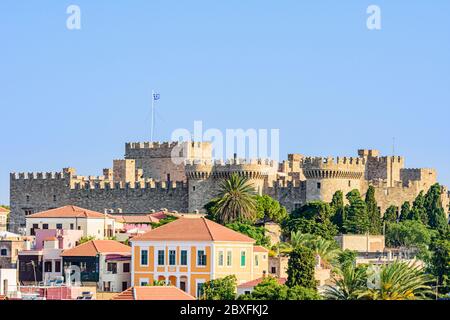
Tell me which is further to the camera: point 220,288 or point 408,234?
point 408,234

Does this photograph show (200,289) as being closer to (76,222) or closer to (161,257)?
(161,257)

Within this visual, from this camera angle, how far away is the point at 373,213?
55.6 m

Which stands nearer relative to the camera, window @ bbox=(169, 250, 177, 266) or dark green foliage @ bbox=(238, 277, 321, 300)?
dark green foliage @ bbox=(238, 277, 321, 300)

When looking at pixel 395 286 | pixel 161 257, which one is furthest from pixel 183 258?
pixel 395 286

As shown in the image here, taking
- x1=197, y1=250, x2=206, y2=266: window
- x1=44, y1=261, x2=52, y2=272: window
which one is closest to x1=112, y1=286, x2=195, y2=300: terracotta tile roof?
x1=197, y1=250, x2=206, y2=266: window

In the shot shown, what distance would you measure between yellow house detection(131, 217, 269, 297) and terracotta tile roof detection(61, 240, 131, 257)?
1.82m

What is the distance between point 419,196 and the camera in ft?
192

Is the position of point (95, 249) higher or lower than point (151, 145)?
lower

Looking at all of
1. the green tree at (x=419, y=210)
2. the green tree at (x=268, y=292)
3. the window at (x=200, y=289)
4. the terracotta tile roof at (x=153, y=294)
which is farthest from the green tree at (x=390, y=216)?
the terracotta tile roof at (x=153, y=294)

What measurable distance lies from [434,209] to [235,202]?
9.23 meters

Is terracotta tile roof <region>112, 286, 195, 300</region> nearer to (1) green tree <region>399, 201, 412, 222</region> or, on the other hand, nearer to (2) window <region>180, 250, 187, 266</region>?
(2) window <region>180, 250, 187, 266</region>

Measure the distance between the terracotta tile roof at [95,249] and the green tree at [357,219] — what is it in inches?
447

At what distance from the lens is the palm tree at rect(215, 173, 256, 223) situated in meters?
52.7

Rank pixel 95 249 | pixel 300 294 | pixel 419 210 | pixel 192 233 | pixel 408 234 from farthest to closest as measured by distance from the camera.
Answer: pixel 419 210 → pixel 408 234 → pixel 95 249 → pixel 192 233 → pixel 300 294
